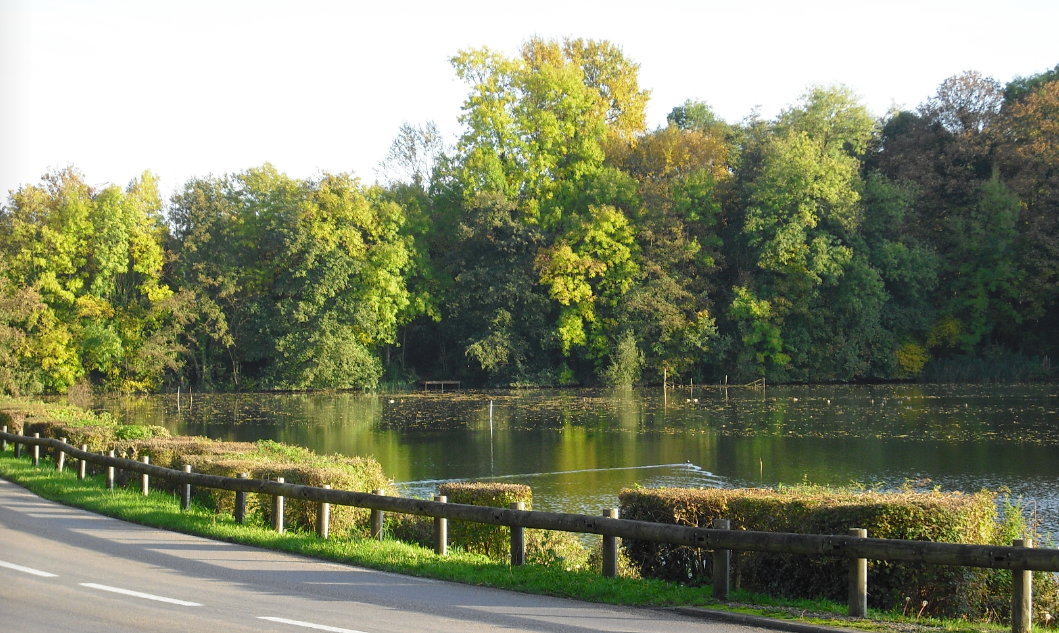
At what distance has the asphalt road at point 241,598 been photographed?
25.6 feet

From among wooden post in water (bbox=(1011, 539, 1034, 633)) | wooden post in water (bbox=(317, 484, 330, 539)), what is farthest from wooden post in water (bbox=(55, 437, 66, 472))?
wooden post in water (bbox=(1011, 539, 1034, 633))

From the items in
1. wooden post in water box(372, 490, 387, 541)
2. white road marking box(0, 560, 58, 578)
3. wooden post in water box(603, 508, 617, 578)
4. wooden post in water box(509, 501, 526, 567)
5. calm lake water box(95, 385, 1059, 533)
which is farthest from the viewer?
calm lake water box(95, 385, 1059, 533)

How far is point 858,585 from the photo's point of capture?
8320 millimetres

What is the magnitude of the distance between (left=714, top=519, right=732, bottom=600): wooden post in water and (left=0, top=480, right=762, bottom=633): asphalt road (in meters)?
0.71

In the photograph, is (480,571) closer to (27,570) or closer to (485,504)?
(485,504)

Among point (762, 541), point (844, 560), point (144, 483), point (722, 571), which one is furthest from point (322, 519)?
point (844, 560)

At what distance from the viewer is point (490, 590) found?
9414 mm

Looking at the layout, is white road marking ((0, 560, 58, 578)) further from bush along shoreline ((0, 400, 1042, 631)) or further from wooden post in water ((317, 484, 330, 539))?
wooden post in water ((317, 484, 330, 539))

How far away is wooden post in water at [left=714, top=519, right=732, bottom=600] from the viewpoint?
352 inches

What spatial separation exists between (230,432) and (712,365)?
115 feet

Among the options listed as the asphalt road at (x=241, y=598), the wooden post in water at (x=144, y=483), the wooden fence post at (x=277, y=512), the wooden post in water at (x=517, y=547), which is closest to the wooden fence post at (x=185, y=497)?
the wooden post in water at (x=144, y=483)

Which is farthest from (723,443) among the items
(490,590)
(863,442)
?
(490,590)

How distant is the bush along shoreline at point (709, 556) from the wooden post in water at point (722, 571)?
0.32 ft

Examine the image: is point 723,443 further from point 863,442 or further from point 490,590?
point 490,590
